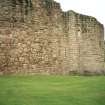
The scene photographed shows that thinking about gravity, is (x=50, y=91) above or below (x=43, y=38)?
below

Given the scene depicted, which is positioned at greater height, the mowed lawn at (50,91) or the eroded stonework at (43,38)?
the eroded stonework at (43,38)

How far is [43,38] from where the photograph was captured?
19609mm

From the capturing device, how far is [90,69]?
22.6m

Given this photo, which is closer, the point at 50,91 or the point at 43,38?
the point at 50,91

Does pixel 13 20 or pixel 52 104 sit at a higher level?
pixel 13 20

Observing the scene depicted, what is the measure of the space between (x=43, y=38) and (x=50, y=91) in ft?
18.5

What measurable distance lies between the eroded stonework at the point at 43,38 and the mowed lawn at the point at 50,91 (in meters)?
1.69

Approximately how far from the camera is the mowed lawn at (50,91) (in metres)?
12.8

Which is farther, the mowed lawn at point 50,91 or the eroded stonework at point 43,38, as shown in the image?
the eroded stonework at point 43,38

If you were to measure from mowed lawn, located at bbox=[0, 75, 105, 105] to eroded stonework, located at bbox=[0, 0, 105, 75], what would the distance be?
1.69 m

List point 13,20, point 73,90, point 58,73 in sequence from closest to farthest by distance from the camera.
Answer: point 73,90, point 13,20, point 58,73

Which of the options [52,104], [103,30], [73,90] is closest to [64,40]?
[103,30]

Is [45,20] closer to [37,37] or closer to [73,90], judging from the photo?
[37,37]

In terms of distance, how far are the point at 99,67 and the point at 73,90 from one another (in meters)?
8.97
